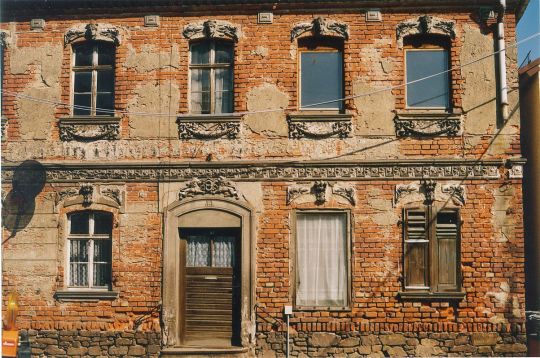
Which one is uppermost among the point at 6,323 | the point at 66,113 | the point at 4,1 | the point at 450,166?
the point at 4,1

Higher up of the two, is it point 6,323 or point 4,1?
point 4,1

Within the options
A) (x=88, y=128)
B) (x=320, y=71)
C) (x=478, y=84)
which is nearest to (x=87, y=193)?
(x=88, y=128)

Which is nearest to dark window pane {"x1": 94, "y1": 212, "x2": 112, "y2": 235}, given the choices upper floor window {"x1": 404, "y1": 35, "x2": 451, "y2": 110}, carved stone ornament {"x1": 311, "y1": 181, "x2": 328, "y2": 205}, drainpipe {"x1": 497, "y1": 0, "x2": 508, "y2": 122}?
carved stone ornament {"x1": 311, "y1": 181, "x2": 328, "y2": 205}

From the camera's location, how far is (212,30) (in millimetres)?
11516

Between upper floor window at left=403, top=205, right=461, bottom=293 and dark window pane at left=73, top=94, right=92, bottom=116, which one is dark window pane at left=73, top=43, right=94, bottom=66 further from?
upper floor window at left=403, top=205, right=461, bottom=293

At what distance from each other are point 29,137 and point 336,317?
22.4 ft

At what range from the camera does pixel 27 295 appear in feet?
37.5

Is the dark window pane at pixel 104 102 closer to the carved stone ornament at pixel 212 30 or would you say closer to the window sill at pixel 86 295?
the carved stone ornament at pixel 212 30

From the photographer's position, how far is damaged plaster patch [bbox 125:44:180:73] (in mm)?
11609

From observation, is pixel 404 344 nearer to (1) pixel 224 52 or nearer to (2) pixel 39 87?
(1) pixel 224 52

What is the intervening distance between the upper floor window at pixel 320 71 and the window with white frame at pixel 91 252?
4.51 meters

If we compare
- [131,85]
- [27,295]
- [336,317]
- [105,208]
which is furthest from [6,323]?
[336,317]

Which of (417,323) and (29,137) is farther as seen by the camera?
(29,137)

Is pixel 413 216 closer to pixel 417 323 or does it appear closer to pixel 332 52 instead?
pixel 417 323
